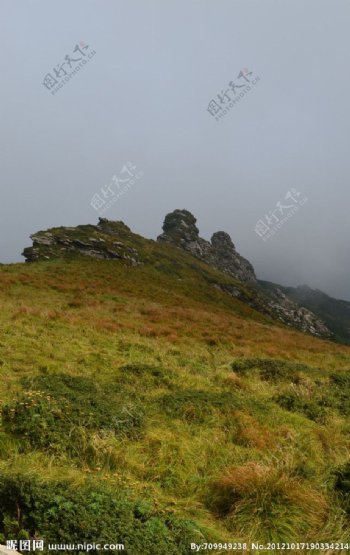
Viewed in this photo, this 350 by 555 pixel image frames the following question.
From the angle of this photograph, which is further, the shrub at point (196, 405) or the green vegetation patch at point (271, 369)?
the green vegetation patch at point (271, 369)

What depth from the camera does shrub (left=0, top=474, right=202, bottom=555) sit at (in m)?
3.98

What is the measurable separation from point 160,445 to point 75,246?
45078 millimetres

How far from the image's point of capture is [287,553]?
4.48m

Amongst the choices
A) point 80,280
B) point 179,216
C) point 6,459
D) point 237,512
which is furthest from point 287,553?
point 179,216

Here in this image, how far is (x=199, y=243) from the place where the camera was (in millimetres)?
107625

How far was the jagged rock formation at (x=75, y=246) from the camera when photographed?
43.9 metres

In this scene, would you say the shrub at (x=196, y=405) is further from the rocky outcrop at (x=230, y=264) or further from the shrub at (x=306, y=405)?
the rocky outcrop at (x=230, y=264)

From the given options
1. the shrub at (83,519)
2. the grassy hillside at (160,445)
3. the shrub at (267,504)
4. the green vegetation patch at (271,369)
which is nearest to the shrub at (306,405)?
the grassy hillside at (160,445)

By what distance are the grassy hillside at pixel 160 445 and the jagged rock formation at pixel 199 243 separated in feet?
279

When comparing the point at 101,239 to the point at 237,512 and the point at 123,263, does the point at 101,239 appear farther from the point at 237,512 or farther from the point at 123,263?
the point at 237,512

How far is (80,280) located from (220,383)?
23.6 meters

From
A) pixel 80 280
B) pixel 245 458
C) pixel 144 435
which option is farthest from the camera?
pixel 80 280

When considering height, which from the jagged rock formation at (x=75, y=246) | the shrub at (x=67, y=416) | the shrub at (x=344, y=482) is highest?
Result: the jagged rock formation at (x=75, y=246)

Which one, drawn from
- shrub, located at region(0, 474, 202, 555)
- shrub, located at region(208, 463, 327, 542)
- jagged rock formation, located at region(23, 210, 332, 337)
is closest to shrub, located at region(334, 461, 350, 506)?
shrub, located at region(208, 463, 327, 542)
